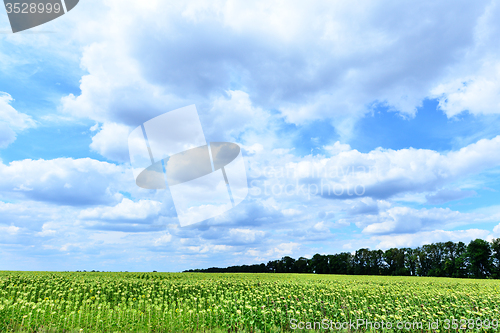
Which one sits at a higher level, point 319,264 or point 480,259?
point 480,259

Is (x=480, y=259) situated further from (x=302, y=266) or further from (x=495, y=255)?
(x=302, y=266)

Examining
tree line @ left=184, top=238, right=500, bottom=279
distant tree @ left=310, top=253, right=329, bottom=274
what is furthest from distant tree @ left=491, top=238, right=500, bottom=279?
distant tree @ left=310, top=253, right=329, bottom=274

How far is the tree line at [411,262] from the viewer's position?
289 ft

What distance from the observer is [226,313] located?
1377 centimetres

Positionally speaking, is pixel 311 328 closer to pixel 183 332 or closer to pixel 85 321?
pixel 183 332

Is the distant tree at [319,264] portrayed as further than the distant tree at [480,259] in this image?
Yes

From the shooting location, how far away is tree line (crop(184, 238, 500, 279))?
8800 centimetres

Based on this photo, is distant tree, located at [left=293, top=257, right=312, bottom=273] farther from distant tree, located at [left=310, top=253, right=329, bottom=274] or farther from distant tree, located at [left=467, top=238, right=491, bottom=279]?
distant tree, located at [left=467, top=238, right=491, bottom=279]

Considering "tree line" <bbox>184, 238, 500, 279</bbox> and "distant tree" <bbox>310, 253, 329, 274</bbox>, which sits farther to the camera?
"distant tree" <bbox>310, 253, 329, 274</bbox>

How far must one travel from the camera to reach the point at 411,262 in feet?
342

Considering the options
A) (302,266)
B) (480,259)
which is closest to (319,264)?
(302,266)

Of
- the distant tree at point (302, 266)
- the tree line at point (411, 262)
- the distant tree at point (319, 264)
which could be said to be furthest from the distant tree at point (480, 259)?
the distant tree at point (302, 266)

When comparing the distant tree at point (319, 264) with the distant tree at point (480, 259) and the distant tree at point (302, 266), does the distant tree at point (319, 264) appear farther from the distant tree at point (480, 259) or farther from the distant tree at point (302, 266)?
the distant tree at point (480, 259)

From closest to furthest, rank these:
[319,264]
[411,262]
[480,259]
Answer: [480,259] < [411,262] < [319,264]
